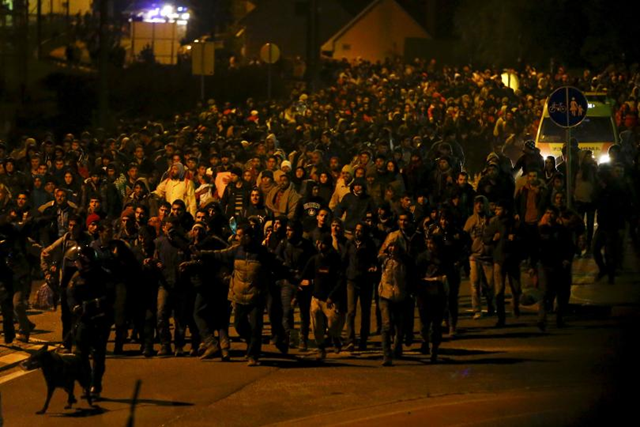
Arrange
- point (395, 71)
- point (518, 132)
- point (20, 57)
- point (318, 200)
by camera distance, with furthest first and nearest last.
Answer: point (395, 71) → point (20, 57) → point (518, 132) → point (318, 200)

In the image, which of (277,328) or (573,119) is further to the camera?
(573,119)

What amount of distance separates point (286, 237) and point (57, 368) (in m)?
4.58

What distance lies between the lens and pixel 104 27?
3616 cm

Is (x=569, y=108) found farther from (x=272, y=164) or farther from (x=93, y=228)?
(x=93, y=228)

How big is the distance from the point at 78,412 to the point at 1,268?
383 cm

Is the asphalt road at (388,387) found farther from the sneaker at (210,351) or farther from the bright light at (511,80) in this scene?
the bright light at (511,80)

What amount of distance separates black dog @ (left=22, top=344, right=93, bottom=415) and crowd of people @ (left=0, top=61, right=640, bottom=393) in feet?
1.56

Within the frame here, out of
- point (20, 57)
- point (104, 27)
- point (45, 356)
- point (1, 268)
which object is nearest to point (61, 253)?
point (1, 268)

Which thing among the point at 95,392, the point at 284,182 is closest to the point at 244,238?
the point at 95,392

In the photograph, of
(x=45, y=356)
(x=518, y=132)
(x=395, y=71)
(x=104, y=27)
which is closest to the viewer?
(x=45, y=356)

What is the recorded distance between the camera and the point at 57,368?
12.2 metres

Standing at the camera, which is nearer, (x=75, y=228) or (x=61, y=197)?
(x=75, y=228)

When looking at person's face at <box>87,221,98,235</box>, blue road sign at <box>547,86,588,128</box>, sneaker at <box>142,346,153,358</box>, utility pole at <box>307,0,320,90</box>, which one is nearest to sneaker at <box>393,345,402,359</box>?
sneaker at <box>142,346,153,358</box>

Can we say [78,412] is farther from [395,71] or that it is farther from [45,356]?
[395,71]
